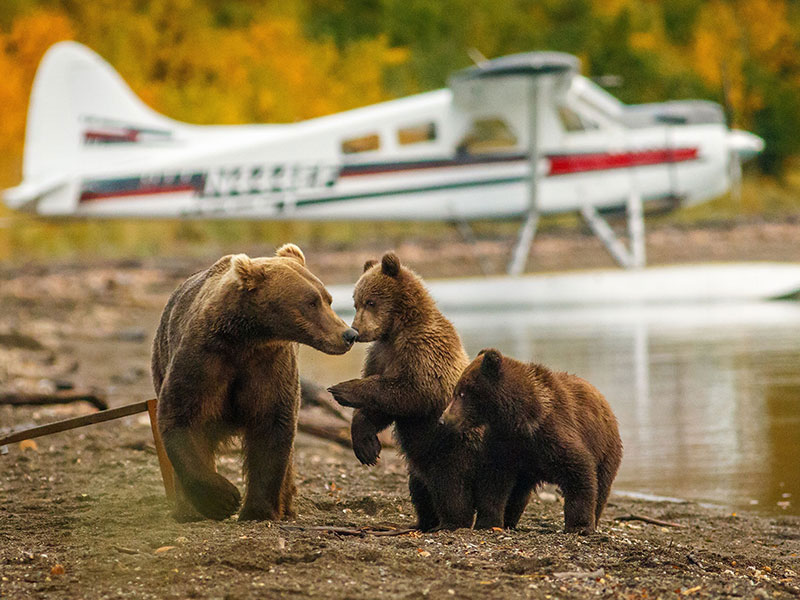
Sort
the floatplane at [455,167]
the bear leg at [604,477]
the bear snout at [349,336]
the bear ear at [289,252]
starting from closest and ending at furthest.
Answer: the bear snout at [349,336], the bear leg at [604,477], the bear ear at [289,252], the floatplane at [455,167]

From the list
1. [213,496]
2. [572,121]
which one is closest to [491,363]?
[213,496]

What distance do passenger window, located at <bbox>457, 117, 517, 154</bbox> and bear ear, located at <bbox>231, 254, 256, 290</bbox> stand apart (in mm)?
17856

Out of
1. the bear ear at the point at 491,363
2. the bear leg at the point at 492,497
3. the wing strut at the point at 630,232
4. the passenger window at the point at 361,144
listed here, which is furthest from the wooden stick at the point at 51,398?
the wing strut at the point at 630,232

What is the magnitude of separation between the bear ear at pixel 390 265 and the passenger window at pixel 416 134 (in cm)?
1752

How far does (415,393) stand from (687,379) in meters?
6.43

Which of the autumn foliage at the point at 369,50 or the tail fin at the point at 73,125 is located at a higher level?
the autumn foliage at the point at 369,50

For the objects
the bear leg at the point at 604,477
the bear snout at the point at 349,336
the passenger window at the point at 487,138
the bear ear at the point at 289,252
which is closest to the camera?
the bear snout at the point at 349,336

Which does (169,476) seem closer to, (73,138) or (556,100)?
(556,100)

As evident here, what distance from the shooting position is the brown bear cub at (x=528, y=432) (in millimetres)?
4422

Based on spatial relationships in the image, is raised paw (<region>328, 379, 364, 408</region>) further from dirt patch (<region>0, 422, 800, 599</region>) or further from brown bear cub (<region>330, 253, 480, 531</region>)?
dirt patch (<region>0, 422, 800, 599</region>)

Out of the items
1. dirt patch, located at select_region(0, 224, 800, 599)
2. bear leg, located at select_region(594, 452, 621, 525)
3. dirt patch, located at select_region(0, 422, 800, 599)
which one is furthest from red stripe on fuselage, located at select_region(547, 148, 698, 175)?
bear leg, located at select_region(594, 452, 621, 525)

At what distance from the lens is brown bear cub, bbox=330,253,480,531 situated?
4.48 meters

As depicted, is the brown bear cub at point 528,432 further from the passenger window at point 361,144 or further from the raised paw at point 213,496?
the passenger window at point 361,144

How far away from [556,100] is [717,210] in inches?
932
